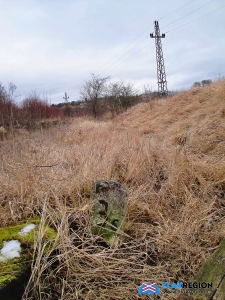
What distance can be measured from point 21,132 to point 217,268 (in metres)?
2.90

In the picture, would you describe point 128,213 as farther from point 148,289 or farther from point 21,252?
point 21,252

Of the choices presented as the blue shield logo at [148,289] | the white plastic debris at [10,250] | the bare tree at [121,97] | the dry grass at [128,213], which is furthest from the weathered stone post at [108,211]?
the bare tree at [121,97]

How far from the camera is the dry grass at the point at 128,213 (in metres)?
1.20

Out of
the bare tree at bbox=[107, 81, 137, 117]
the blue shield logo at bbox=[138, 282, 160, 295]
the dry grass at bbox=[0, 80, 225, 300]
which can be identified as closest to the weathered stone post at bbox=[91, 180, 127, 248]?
the dry grass at bbox=[0, 80, 225, 300]

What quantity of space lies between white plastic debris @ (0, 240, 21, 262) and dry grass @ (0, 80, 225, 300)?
115 millimetres

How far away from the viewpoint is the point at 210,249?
1479mm

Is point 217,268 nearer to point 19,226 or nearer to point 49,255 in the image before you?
point 49,255

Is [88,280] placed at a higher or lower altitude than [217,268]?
lower

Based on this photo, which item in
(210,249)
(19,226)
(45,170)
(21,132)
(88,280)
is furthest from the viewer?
(21,132)

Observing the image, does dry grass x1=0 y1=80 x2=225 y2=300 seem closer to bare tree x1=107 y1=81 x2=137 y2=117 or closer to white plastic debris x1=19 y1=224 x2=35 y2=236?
white plastic debris x1=19 y1=224 x2=35 y2=236

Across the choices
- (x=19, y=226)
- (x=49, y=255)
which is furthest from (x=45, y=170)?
(x=49, y=255)

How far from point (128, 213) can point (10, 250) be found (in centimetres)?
97

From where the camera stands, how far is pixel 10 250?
1.16 m

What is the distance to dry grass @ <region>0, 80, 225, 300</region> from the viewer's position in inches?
47.4
